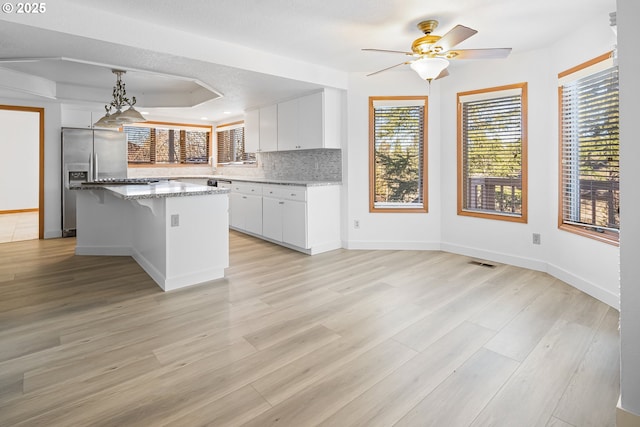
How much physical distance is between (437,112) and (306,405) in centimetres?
401

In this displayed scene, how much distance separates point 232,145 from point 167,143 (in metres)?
1.39

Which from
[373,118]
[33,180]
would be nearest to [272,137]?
[373,118]

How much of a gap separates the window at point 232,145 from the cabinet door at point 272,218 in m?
2.08

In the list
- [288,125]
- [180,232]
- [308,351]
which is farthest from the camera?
[288,125]

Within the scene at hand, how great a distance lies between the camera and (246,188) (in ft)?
19.0

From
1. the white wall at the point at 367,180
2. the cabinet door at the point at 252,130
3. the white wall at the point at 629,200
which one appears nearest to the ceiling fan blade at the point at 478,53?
the white wall at the point at 629,200

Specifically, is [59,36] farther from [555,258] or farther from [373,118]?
[555,258]

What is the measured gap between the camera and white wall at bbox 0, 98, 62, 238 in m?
5.76

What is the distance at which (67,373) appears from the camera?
75.9 inches

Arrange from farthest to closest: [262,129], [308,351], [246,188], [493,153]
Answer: [262,129] < [246,188] < [493,153] < [308,351]

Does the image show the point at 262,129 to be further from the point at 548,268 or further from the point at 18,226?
the point at 18,226

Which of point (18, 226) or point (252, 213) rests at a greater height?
point (252, 213)

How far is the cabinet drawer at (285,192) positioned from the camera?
15.1 ft

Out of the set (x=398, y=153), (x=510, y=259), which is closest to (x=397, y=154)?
(x=398, y=153)
